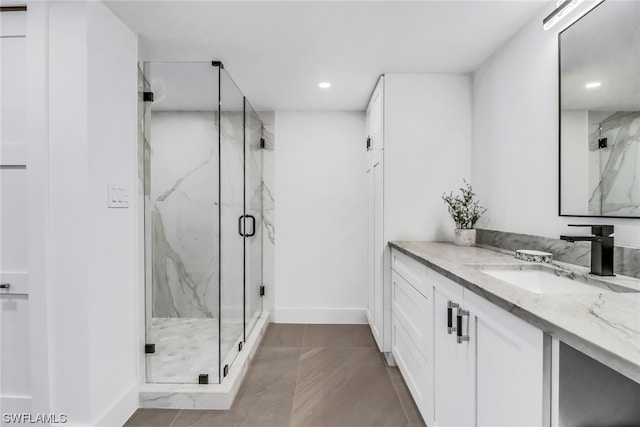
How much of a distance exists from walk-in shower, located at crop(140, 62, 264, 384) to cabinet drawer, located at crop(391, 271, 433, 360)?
1.18 m

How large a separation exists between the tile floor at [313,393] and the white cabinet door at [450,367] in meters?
0.49

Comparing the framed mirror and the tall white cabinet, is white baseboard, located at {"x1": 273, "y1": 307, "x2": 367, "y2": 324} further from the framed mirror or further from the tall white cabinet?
the framed mirror

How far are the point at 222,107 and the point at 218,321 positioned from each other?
1384 mm

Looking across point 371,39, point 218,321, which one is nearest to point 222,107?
point 371,39

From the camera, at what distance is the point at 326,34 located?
204 centimetres

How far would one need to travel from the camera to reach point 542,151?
1.83m

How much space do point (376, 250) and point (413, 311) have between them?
0.91 meters

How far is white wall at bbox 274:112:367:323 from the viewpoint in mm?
3643

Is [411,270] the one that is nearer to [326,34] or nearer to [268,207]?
[326,34]

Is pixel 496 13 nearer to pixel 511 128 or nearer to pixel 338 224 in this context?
pixel 511 128

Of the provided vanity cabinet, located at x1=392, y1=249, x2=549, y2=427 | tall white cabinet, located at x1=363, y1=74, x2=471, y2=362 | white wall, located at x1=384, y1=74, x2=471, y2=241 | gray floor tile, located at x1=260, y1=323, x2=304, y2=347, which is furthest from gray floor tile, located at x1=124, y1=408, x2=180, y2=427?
white wall, located at x1=384, y1=74, x2=471, y2=241

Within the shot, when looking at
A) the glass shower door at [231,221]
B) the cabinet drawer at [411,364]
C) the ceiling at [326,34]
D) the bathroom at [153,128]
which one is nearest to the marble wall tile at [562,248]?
the bathroom at [153,128]

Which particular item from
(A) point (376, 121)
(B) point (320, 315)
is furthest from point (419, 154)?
(B) point (320, 315)

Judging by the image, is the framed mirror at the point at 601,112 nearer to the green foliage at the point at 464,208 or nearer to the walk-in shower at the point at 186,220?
the green foliage at the point at 464,208
